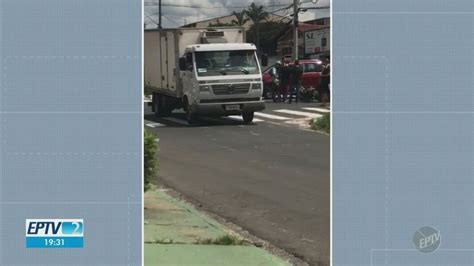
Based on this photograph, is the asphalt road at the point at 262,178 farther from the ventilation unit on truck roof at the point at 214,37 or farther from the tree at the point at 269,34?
the tree at the point at 269,34

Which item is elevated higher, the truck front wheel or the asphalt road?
the truck front wheel

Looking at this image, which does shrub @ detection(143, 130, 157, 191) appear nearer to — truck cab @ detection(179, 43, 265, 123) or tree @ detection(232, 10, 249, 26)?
truck cab @ detection(179, 43, 265, 123)

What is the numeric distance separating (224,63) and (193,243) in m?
12.2

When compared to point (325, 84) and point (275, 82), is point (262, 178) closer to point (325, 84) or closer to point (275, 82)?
point (325, 84)

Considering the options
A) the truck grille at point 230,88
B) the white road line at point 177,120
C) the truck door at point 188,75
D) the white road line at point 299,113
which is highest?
the truck door at point 188,75

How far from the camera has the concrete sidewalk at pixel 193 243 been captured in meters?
5.25

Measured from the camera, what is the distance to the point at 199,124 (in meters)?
18.0

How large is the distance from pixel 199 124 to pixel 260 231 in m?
11.7

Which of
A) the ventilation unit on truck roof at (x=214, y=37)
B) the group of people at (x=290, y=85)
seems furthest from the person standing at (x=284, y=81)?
the ventilation unit on truck roof at (x=214, y=37)

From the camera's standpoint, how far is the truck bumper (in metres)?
17.3

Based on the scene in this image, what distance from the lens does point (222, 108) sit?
17484 mm

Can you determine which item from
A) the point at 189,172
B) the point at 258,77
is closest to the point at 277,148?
the point at 189,172

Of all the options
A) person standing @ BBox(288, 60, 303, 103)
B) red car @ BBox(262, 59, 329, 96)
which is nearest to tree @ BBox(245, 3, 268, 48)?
red car @ BBox(262, 59, 329, 96)
